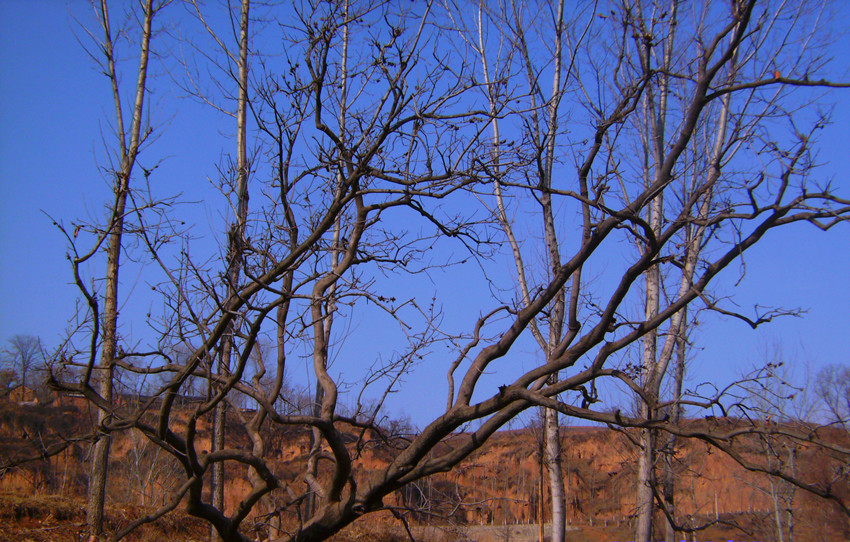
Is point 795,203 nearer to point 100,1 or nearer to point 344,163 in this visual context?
point 344,163

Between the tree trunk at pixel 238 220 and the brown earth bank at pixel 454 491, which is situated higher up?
the tree trunk at pixel 238 220

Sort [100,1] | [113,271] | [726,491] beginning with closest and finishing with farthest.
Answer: [113,271] → [100,1] → [726,491]

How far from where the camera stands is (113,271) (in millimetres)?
7875

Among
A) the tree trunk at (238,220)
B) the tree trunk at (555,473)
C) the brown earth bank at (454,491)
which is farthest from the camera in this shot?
the tree trunk at (555,473)

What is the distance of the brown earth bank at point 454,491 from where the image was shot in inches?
302

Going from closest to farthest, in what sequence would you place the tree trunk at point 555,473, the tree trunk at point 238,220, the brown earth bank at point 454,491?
the tree trunk at point 238,220 < the brown earth bank at point 454,491 < the tree trunk at point 555,473

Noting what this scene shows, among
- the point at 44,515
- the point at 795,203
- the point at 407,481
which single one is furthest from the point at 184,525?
the point at 795,203

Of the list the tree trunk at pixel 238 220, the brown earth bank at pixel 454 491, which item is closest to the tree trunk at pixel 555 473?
the brown earth bank at pixel 454 491

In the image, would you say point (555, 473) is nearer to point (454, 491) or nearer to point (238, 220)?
point (454, 491)

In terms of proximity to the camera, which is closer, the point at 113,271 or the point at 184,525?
the point at 113,271

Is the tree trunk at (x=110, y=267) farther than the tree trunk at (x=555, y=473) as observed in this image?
No

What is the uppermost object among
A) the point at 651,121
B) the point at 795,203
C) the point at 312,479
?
the point at 651,121

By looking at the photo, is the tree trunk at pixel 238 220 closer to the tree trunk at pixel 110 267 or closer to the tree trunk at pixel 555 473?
the tree trunk at pixel 110 267

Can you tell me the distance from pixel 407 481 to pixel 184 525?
626cm
